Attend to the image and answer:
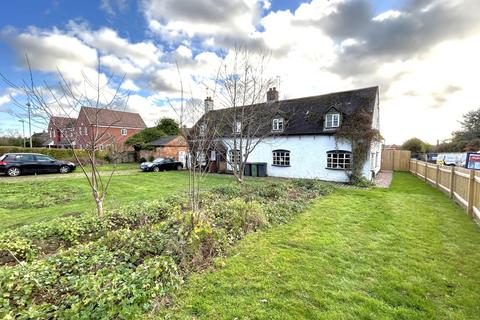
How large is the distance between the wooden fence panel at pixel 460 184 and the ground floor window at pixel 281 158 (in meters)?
8.20

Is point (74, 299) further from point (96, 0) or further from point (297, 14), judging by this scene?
point (297, 14)

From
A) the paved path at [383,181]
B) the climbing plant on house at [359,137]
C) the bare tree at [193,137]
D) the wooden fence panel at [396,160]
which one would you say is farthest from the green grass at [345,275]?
the wooden fence panel at [396,160]

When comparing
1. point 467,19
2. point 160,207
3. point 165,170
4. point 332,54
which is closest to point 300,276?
point 160,207

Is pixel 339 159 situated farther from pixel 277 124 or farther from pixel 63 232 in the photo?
pixel 63 232

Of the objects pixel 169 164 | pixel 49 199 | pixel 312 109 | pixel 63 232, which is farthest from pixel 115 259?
pixel 169 164

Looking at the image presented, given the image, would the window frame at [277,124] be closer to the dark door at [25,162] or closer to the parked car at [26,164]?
the parked car at [26,164]

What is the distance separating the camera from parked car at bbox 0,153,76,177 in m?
15.3

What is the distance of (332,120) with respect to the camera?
48.9ft

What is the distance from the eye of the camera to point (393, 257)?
4.15 meters

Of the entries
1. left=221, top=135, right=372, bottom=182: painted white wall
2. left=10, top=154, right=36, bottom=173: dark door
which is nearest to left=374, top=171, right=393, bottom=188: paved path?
left=221, top=135, right=372, bottom=182: painted white wall

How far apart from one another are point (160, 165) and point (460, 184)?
62.9ft

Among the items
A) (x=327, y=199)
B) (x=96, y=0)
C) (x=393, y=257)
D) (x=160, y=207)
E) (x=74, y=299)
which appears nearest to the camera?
(x=74, y=299)

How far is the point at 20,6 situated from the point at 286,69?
10.00 m

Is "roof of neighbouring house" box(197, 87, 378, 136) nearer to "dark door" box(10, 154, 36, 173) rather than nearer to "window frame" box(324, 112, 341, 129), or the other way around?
"window frame" box(324, 112, 341, 129)
